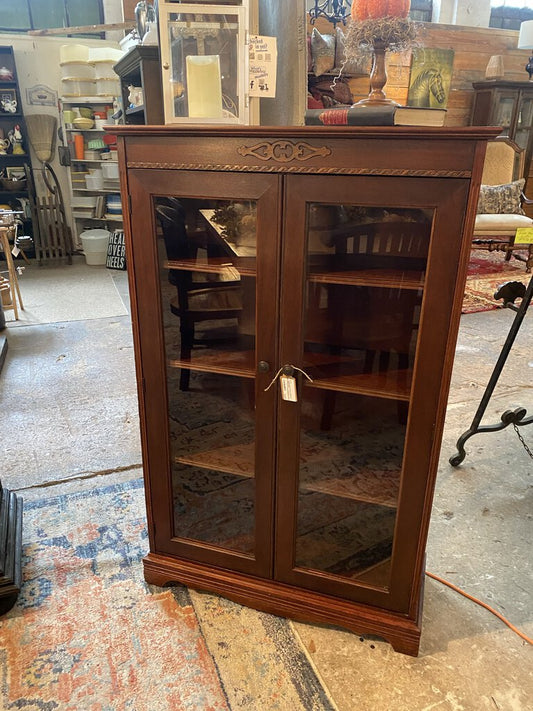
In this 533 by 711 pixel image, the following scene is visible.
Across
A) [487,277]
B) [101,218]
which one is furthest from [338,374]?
[101,218]

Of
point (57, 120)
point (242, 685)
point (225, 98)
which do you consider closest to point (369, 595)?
point (242, 685)

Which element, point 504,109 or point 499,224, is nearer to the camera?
point 499,224

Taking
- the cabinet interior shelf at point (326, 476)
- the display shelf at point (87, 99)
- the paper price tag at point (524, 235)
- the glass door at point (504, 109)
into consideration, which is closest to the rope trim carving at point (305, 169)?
the cabinet interior shelf at point (326, 476)

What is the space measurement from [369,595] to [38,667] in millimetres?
890

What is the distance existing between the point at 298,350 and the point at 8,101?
18.5 feet

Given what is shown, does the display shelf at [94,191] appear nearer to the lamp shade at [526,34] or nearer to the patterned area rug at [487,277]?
the patterned area rug at [487,277]

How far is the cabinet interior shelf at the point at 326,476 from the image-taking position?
1.37 m

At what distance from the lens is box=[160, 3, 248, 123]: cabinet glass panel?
4.10ft

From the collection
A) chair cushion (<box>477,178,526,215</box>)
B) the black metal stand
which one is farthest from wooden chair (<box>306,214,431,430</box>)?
chair cushion (<box>477,178,526,215</box>)

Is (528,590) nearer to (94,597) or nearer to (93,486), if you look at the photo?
(94,597)

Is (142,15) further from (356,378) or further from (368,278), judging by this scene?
(356,378)

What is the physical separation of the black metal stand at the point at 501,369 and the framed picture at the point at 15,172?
17.5ft

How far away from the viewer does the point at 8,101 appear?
5418 mm

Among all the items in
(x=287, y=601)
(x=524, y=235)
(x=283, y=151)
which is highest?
(x=283, y=151)
